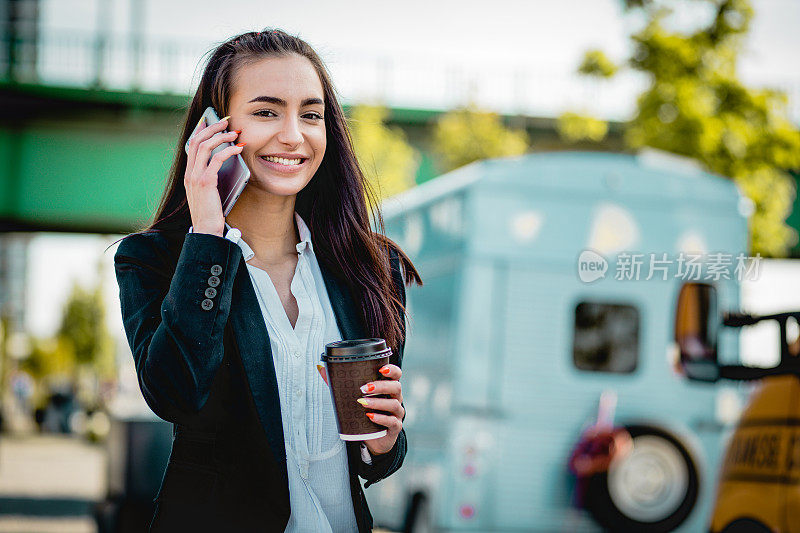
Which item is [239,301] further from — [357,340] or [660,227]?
[660,227]

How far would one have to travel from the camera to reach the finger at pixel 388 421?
80.8 inches

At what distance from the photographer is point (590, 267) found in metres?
6.88

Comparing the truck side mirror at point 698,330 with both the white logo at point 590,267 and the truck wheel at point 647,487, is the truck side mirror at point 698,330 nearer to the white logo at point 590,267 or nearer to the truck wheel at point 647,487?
the white logo at point 590,267

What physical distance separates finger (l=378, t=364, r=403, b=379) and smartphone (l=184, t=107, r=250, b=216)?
42 centimetres

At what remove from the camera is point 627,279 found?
7.98 meters

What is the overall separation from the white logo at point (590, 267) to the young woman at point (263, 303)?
4.41 m

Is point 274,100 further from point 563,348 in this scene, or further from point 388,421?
point 563,348

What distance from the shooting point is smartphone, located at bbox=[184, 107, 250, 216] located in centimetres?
207

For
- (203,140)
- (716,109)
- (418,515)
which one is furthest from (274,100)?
(716,109)

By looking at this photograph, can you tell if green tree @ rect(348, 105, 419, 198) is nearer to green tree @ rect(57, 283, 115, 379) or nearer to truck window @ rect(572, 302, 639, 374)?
truck window @ rect(572, 302, 639, 374)

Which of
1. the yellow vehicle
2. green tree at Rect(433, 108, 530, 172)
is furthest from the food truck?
green tree at Rect(433, 108, 530, 172)

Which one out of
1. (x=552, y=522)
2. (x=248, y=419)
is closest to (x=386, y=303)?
(x=248, y=419)

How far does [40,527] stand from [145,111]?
9.58m

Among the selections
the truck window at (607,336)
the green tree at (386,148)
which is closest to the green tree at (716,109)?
the green tree at (386,148)
